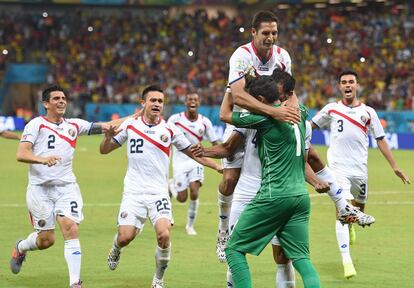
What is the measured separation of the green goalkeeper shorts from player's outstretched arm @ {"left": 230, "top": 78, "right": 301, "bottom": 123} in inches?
28.6

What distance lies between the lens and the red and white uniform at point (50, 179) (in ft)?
38.5

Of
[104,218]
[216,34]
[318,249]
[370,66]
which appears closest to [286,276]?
[318,249]

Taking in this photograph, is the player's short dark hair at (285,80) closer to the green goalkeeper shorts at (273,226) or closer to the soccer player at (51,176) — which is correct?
the green goalkeeper shorts at (273,226)

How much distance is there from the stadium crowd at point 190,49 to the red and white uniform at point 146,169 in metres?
31.0

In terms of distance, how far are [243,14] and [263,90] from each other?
48.6m

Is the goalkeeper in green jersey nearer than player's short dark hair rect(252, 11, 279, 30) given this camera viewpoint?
Yes

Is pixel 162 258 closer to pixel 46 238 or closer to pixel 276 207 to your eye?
pixel 46 238

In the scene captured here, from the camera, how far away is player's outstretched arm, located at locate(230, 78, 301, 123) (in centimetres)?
902

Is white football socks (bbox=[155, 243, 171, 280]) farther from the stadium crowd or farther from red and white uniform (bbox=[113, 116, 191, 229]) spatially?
the stadium crowd

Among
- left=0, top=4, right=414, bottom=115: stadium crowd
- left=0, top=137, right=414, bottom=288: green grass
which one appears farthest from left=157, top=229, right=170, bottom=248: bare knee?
left=0, top=4, right=414, bottom=115: stadium crowd

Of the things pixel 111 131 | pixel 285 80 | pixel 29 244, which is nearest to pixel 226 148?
pixel 285 80

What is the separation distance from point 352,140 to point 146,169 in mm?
3563

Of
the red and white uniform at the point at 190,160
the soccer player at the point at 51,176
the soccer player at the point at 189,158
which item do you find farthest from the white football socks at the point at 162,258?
the red and white uniform at the point at 190,160

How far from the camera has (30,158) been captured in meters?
11.3
